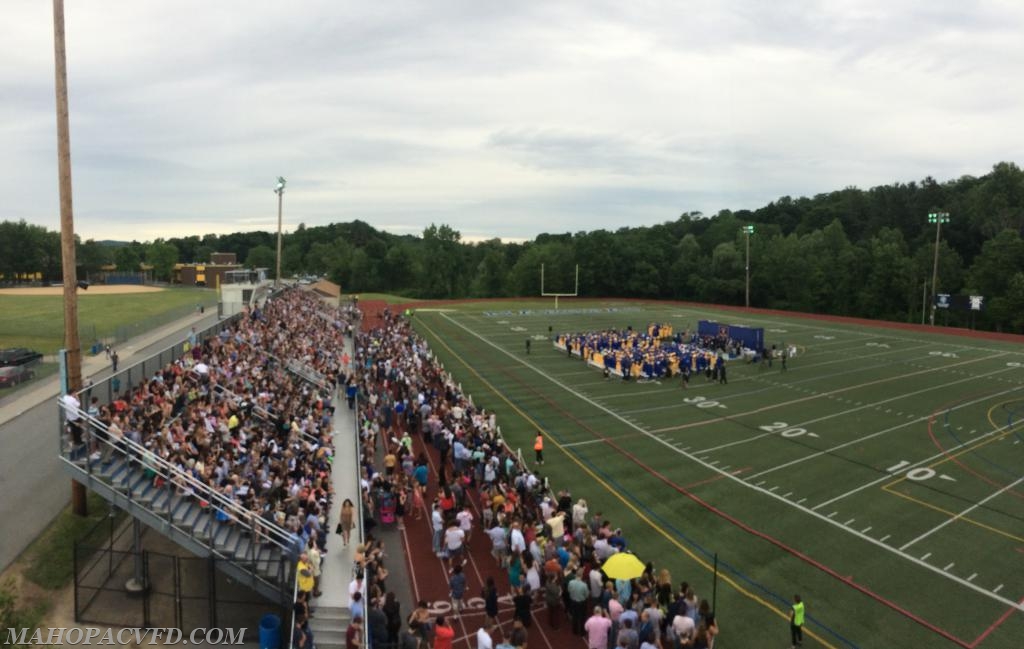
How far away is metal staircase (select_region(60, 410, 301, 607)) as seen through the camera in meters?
12.2

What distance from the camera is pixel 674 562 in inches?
583

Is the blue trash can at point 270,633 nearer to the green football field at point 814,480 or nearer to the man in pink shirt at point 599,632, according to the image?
the man in pink shirt at point 599,632

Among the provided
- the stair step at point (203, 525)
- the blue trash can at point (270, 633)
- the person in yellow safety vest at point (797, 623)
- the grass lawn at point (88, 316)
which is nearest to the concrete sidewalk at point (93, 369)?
the grass lawn at point (88, 316)

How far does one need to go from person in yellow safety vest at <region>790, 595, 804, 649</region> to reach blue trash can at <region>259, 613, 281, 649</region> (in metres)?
9.03

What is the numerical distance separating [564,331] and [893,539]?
41.1 m

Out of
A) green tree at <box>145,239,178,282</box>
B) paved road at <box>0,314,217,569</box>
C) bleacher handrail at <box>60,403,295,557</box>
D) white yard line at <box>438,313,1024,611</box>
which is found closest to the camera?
bleacher handrail at <box>60,403,295,557</box>

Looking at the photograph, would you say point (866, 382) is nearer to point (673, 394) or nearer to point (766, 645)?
point (673, 394)

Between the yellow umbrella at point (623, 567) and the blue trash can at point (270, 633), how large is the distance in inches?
227

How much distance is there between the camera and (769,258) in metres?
94.2

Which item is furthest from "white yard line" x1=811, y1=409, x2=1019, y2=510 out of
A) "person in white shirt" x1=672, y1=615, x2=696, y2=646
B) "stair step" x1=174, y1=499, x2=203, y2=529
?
"stair step" x1=174, y1=499, x2=203, y2=529

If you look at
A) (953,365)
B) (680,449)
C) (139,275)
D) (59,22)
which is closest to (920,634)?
(680,449)

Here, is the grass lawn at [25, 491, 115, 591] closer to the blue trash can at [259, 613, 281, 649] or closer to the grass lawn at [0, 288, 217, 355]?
the blue trash can at [259, 613, 281, 649]

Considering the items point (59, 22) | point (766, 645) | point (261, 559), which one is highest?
point (59, 22)

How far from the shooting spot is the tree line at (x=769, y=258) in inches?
3007
